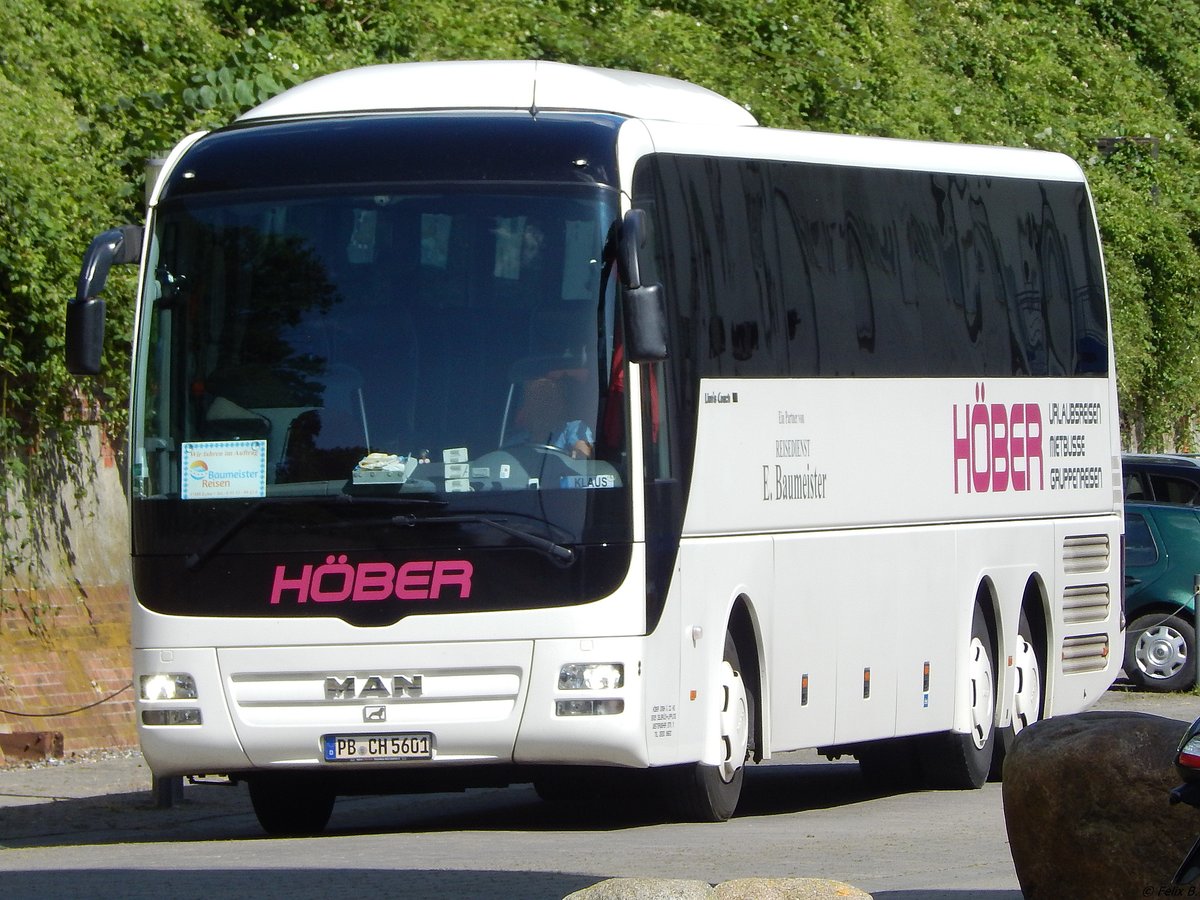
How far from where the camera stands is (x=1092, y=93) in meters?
39.2

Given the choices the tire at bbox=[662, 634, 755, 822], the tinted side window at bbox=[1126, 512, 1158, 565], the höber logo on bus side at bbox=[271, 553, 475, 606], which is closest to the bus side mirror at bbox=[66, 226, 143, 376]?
the höber logo on bus side at bbox=[271, 553, 475, 606]

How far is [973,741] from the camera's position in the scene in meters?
14.7

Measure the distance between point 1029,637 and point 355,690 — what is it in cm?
596

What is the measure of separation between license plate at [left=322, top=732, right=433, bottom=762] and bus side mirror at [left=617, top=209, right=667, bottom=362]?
202 cm

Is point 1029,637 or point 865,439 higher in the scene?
point 865,439

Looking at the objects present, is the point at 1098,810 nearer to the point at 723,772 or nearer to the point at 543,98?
the point at 723,772

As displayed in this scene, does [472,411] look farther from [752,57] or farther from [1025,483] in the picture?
[752,57]

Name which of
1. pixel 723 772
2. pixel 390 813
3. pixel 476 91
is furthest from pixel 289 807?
pixel 476 91

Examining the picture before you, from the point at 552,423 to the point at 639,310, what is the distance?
2.23 ft

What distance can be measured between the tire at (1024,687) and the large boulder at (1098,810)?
Answer: 714cm

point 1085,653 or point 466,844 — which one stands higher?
point 1085,653

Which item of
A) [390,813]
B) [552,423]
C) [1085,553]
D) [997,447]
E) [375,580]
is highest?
[552,423]

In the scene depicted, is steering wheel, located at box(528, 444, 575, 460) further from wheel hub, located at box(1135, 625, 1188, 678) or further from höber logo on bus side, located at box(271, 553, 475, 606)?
wheel hub, located at box(1135, 625, 1188, 678)

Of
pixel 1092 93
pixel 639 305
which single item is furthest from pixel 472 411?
pixel 1092 93
